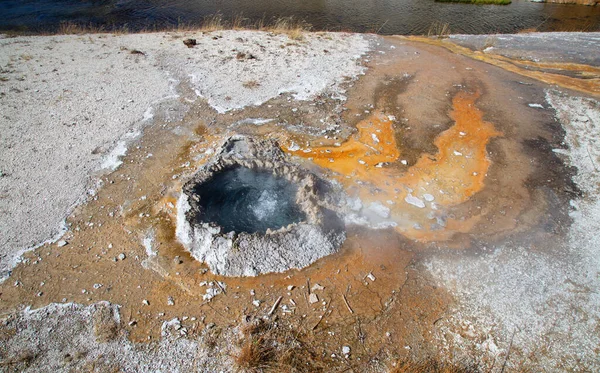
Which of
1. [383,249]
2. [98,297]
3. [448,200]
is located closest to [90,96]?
[98,297]

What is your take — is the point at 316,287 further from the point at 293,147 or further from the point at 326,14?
the point at 326,14

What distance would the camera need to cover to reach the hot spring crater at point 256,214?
3984mm

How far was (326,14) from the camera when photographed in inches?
606

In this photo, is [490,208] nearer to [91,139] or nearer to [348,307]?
[348,307]

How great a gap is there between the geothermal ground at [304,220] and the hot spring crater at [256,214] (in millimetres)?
35

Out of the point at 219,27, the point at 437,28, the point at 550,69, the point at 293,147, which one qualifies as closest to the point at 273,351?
the point at 293,147

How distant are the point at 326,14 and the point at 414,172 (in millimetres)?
12317

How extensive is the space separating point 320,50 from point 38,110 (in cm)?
641

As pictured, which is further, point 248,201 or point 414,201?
point 414,201

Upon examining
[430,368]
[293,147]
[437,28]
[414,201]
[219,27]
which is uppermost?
[219,27]

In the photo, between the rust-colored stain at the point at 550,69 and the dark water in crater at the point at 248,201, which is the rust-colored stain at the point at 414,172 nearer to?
the dark water in crater at the point at 248,201

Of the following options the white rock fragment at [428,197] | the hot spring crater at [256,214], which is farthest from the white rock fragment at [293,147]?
the white rock fragment at [428,197]

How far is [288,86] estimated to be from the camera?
24.6 feet

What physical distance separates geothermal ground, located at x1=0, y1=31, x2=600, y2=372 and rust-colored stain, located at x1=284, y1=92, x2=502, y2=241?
3cm
